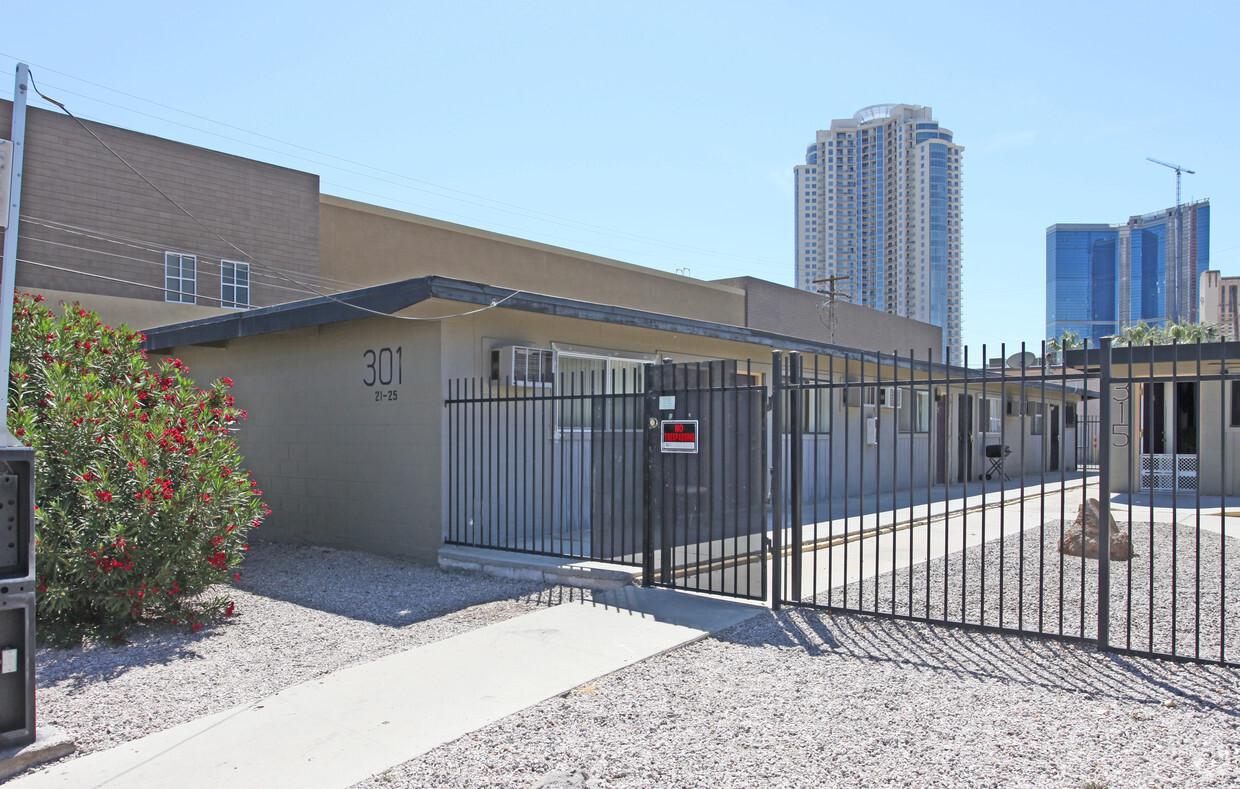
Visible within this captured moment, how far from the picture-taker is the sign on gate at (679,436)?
673cm

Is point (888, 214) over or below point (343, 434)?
over

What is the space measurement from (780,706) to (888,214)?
5501 centimetres

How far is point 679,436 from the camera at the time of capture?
6.80m

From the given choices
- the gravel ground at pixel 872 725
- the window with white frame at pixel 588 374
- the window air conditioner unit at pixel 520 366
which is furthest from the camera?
the window with white frame at pixel 588 374

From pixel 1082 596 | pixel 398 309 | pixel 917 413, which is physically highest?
pixel 398 309

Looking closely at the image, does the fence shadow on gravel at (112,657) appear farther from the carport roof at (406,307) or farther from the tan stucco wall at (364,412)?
the carport roof at (406,307)

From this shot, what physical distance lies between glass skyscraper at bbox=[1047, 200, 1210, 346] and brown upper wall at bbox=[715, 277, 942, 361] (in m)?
61.5

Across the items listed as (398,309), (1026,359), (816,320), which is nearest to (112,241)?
(398,309)

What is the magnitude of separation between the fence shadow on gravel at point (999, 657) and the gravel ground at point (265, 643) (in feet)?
6.90

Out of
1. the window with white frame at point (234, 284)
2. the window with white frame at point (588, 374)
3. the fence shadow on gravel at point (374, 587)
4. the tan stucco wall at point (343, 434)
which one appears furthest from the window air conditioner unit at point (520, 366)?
the window with white frame at point (234, 284)

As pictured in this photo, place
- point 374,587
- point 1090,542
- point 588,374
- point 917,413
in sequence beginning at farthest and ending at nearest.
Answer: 1. point 917,413
2. point 588,374
3. point 1090,542
4. point 374,587

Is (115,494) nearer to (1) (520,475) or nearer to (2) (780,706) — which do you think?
(1) (520,475)

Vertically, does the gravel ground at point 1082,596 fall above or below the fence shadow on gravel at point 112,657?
above

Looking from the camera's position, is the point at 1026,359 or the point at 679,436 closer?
the point at 679,436
